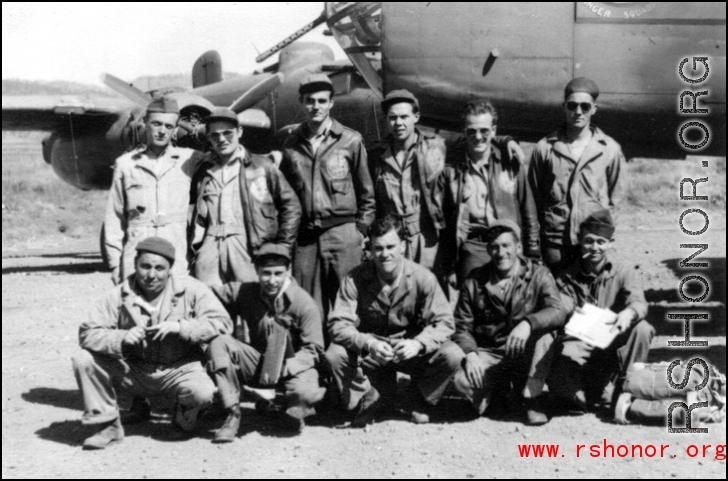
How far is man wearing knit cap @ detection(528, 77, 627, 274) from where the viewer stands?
191 inches

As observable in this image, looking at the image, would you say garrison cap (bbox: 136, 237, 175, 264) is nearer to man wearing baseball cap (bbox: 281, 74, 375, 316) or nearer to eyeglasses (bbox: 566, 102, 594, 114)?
man wearing baseball cap (bbox: 281, 74, 375, 316)

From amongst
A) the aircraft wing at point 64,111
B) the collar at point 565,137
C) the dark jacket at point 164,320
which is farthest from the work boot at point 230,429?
the aircraft wing at point 64,111

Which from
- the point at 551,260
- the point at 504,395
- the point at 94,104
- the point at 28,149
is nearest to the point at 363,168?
the point at 551,260

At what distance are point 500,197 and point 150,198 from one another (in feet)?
7.01

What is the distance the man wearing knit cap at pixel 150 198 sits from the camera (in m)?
4.71

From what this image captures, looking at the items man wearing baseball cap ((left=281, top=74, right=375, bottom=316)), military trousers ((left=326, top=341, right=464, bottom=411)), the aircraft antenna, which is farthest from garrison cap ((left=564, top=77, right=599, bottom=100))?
the aircraft antenna

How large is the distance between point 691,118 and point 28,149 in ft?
135

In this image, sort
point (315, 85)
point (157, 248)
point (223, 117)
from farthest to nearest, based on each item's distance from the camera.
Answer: point (315, 85)
point (223, 117)
point (157, 248)

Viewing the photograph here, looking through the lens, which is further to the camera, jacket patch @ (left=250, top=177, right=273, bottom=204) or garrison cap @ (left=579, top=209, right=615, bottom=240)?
jacket patch @ (left=250, top=177, right=273, bottom=204)

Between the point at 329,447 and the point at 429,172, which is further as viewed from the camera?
the point at 429,172

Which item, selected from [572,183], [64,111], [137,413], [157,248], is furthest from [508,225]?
[64,111]

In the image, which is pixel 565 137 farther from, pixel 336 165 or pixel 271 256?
pixel 271 256

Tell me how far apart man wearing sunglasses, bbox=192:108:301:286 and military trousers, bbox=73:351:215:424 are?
2.33ft

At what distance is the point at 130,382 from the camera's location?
4.16m
